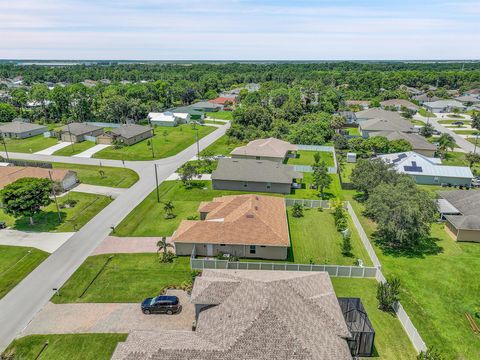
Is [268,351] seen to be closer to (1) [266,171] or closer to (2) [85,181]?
(1) [266,171]

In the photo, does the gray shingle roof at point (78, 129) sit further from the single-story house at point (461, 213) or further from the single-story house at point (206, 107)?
the single-story house at point (461, 213)

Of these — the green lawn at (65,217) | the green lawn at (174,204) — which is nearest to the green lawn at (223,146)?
the green lawn at (174,204)

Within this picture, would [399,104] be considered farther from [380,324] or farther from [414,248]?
[380,324]

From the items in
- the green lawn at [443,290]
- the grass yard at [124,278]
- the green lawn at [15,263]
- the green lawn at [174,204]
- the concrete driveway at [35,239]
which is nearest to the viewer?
the green lawn at [443,290]

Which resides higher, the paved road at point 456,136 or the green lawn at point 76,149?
the paved road at point 456,136

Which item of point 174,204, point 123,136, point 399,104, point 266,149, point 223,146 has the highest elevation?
point 399,104

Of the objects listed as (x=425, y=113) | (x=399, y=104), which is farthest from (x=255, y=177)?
(x=425, y=113)

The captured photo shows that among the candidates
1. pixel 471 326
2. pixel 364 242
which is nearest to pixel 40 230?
pixel 364 242
